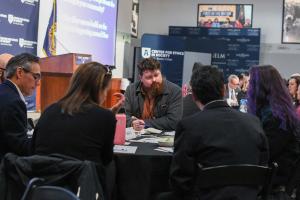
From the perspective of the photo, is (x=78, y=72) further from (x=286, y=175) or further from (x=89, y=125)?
(x=286, y=175)

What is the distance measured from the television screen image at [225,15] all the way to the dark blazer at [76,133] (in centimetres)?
926

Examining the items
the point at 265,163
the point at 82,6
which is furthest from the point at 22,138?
the point at 82,6

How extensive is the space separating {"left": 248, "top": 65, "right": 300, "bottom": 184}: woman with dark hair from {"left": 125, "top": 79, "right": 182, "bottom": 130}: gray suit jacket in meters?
0.92

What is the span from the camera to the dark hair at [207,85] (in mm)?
2050

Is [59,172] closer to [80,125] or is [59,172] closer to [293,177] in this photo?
[80,125]

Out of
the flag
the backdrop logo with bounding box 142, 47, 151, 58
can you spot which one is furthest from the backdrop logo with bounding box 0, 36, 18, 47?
the backdrop logo with bounding box 142, 47, 151, 58

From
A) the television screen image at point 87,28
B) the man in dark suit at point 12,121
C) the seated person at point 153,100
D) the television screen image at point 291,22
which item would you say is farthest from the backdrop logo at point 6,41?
the television screen image at point 291,22

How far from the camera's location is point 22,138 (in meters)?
2.15

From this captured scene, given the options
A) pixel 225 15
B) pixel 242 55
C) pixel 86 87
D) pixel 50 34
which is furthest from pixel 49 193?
pixel 225 15

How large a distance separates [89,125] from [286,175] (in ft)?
4.22

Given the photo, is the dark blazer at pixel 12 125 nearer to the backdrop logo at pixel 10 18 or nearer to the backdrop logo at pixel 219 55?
the backdrop logo at pixel 10 18

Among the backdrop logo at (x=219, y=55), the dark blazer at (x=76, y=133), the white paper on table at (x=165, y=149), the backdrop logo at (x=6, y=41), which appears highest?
the backdrop logo at (x=219, y=55)

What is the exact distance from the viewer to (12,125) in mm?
2131

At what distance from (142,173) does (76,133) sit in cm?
53
